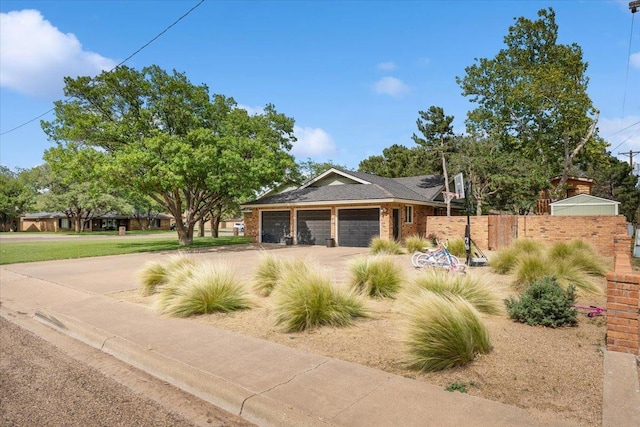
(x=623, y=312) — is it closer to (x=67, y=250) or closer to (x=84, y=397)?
(x=84, y=397)

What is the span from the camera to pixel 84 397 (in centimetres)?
399

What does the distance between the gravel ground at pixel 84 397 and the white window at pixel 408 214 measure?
19908 mm

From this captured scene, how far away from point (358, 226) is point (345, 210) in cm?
129

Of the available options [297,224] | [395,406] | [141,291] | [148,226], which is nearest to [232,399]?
[395,406]

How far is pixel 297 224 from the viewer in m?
25.8

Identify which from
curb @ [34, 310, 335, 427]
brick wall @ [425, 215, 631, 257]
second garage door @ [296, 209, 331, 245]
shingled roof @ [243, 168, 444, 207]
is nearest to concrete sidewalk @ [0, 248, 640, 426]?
curb @ [34, 310, 335, 427]

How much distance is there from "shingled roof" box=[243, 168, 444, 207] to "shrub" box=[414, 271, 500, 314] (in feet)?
46.6

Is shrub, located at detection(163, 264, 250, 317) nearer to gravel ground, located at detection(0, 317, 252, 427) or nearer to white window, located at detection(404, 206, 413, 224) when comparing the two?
gravel ground, located at detection(0, 317, 252, 427)

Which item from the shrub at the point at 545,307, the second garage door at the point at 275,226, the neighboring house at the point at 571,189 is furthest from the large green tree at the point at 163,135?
the neighboring house at the point at 571,189

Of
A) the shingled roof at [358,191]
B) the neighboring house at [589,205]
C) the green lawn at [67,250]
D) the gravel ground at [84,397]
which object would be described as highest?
the shingled roof at [358,191]

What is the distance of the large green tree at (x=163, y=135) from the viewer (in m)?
18.5

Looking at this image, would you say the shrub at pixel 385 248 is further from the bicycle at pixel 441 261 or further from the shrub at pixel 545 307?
the shrub at pixel 545 307

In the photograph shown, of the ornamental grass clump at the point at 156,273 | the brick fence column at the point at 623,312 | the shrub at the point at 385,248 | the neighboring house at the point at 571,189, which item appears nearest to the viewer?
the brick fence column at the point at 623,312

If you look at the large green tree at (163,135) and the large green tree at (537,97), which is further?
the large green tree at (537,97)
